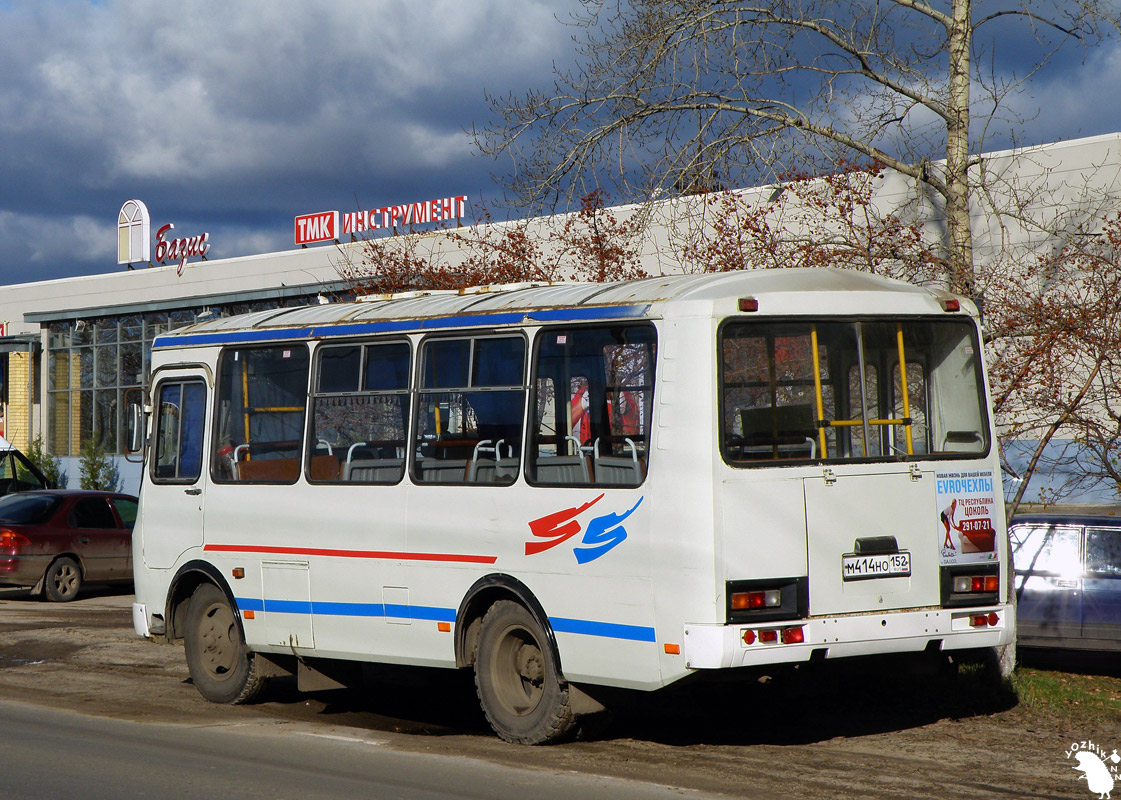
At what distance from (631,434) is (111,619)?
11003 millimetres

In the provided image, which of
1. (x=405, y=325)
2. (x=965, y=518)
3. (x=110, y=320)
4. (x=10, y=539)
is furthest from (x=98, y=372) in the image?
(x=965, y=518)

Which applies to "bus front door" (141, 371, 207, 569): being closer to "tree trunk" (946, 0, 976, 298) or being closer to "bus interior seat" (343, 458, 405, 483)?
"bus interior seat" (343, 458, 405, 483)

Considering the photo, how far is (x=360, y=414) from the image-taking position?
373 inches

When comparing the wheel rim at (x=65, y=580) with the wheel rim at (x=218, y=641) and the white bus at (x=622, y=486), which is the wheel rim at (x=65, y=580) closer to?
the wheel rim at (x=218, y=641)

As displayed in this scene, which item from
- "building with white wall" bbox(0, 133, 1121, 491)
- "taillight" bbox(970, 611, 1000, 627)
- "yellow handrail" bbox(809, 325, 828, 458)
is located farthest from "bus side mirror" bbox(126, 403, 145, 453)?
"building with white wall" bbox(0, 133, 1121, 491)

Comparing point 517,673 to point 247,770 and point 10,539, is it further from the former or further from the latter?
point 10,539

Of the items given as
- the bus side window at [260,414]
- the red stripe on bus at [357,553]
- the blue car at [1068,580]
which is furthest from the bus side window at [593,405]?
the blue car at [1068,580]

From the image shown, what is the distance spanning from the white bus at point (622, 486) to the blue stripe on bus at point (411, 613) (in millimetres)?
17

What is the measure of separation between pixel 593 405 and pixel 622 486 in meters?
0.62

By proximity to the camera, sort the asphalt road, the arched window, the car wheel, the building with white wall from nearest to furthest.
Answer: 1. the asphalt road
2. the car wheel
3. the building with white wall
4. the arched window

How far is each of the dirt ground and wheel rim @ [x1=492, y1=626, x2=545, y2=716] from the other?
326 mm

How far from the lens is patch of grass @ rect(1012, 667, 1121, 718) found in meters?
9.79
